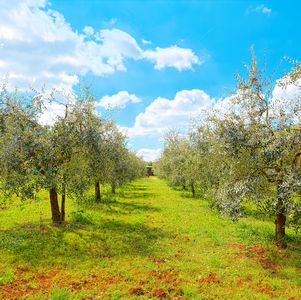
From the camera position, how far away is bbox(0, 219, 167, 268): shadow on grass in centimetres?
1614

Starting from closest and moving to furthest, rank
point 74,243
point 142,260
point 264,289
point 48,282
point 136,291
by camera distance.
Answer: point 136,291 → point 264,289 → point 48,282 → point 142,260 → point 74,243

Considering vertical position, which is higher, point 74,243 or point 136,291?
point 74,243

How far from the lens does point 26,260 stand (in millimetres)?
15688

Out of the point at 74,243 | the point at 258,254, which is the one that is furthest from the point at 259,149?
the point at 74,243

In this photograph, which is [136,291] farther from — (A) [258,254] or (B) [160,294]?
(A) [258,254]

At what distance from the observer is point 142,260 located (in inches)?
635

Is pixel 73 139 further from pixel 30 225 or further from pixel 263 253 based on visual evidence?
pixel 263 253

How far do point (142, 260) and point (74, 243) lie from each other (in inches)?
189

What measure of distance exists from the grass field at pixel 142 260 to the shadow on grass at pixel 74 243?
5cm

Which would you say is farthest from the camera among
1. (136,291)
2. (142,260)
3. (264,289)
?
(142,260)

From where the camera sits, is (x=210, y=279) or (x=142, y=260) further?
(x=142, y=260)

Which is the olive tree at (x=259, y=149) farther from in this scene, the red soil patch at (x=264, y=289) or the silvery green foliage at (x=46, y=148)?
the silvery green foliage at (x=46, y=148)

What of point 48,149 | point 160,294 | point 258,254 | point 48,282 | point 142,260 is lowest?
point 258,254

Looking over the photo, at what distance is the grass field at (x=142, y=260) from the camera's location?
1248 cm
